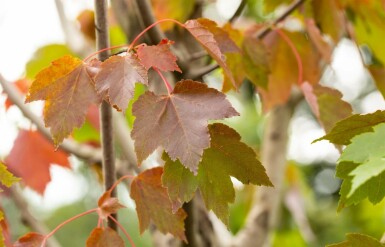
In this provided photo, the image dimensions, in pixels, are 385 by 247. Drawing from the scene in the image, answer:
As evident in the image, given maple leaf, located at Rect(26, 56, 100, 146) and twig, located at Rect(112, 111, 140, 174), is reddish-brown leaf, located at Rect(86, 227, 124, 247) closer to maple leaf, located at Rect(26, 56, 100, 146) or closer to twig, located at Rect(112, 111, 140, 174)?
maple leaf, located at Rect(26, 56, 100, 146)

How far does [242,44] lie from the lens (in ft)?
2.60

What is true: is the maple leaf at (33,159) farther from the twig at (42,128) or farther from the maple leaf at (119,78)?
the maple leaf at (119,78)

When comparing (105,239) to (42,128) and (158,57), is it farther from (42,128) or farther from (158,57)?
(42,128)

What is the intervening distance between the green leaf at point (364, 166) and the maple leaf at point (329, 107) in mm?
151

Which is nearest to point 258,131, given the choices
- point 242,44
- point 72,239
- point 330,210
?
point 330,210

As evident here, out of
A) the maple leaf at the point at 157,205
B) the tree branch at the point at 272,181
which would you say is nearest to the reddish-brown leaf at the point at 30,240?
the maple leaf at the point at 157,205

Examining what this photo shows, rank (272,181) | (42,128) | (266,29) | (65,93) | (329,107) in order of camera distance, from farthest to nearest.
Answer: (272,181) < (42,128) < (266,29) < (329,107) < (65,93)

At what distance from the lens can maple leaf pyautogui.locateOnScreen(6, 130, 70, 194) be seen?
102 cm

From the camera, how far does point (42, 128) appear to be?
37.6 inches

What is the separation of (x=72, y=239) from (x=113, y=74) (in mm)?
4090

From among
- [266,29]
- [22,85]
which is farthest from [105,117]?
[22,85]

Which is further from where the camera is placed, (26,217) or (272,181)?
(272,181)

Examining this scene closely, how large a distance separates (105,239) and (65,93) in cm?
15

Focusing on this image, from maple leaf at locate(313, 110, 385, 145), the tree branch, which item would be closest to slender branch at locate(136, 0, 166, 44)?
maple leaf at locate(313, 110, 385, 145)
